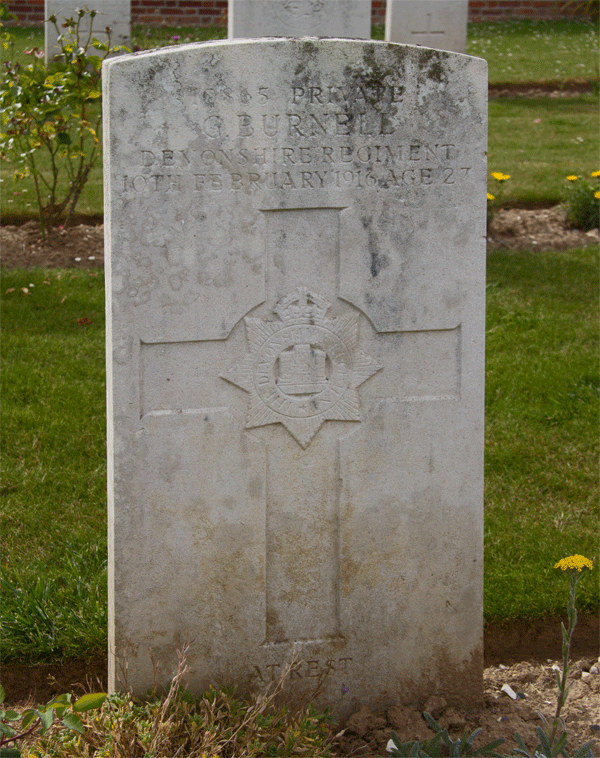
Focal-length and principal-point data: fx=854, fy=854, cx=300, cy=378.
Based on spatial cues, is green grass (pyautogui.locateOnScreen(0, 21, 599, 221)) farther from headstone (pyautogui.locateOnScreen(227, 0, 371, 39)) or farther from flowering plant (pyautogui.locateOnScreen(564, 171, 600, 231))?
headstone (pyautogui.locateOnScreen(227, 0, 371, 39))

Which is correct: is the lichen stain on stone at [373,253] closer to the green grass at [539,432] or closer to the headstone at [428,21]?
the green grass at [539,432]

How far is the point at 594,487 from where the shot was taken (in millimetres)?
3555

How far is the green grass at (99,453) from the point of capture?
2.89 m

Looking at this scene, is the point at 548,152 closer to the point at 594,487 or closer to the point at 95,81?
the point at 95,81

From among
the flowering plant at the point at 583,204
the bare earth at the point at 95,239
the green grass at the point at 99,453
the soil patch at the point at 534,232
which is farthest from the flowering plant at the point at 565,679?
the flowering plant at the point at 583,204

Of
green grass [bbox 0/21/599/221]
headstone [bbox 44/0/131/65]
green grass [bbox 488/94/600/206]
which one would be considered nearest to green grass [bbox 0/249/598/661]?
green grass [bbox 0/21/599/221]

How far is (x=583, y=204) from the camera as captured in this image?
265 inches

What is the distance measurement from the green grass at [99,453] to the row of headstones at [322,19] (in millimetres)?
2473

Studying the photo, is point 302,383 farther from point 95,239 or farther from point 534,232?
point 534,232

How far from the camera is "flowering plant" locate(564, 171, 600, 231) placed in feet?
22.0

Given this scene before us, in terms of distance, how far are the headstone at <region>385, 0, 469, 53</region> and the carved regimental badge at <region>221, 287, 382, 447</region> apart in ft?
26.1

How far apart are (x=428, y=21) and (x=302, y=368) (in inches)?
327

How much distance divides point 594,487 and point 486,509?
0.49m

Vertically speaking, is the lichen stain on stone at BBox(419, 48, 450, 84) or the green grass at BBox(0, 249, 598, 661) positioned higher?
the lichen stain on stone at BBox(419, 48, 450, 84)
